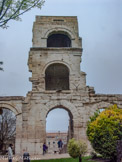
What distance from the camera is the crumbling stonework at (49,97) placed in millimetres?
18203

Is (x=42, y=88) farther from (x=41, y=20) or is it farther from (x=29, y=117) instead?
(x=41, y=20)

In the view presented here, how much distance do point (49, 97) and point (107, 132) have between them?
7428 mm

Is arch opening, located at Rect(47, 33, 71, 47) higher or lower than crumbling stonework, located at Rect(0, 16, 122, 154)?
higher

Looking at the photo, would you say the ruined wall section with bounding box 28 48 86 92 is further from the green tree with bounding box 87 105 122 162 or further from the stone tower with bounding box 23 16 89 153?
the green tree with bounding box 87 105 122 162

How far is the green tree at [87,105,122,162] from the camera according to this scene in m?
12.3

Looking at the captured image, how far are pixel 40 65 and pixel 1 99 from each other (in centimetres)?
413

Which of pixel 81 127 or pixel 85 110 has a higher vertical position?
pixel 85 110

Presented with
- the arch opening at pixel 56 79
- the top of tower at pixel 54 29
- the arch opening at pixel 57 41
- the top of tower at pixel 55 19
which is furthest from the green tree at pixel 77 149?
the arch opening at pixel 57 41

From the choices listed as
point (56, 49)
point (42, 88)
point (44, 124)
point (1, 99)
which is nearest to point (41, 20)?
point (56, 49)

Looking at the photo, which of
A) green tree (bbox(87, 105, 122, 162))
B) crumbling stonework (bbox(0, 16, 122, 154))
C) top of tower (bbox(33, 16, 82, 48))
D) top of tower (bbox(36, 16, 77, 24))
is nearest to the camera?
green tree (bbox(87, 105, 122, 162))

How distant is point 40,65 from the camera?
2009 centimetres

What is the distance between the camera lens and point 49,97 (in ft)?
62.6

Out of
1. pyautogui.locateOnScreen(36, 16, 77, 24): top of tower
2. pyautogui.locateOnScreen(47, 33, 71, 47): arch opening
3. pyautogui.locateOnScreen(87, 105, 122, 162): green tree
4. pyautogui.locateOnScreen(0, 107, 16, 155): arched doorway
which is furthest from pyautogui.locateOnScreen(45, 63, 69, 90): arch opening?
pyautogui.locateOnScreen(87, 105, 122, 162): green tree

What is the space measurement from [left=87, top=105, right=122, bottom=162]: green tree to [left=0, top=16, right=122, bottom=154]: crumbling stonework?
5494 millimetres
